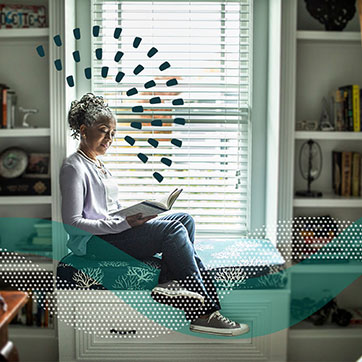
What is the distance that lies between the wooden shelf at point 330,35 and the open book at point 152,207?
94 cm

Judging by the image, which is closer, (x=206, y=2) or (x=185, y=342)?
(x=185, y=342)

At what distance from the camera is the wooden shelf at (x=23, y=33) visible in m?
2.32

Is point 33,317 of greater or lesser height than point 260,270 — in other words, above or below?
below

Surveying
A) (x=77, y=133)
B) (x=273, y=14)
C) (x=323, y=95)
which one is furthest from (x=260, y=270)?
(x=273, y=14)

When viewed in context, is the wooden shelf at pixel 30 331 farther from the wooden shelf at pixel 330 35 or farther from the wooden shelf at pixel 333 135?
the wooden shelf at pixel 330 35

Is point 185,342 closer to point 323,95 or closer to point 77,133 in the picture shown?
point 77,133

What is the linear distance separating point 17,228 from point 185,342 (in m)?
1.00

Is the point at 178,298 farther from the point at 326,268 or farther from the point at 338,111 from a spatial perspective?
the point at 338,111

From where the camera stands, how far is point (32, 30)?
2.32 meters

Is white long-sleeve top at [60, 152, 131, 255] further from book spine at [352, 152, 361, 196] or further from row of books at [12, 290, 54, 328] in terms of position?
book spine at [352, 152, 361, 196]

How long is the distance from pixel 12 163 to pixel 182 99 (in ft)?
3.04

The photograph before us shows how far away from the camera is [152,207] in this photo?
2.23 metres

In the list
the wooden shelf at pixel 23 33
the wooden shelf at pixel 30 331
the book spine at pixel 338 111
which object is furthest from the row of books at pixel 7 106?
the book spine at pixel 338 111
